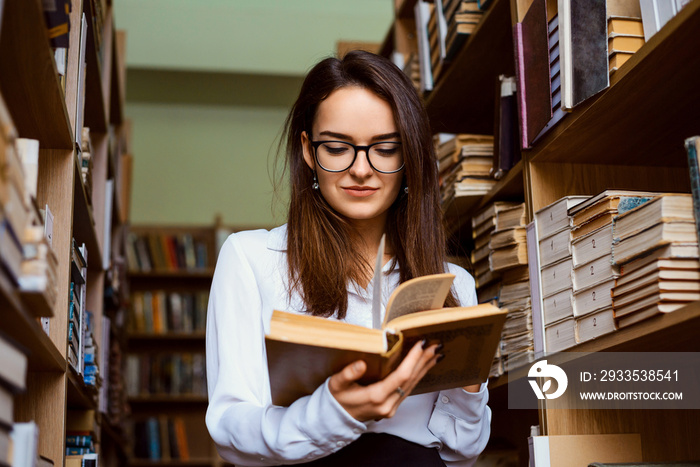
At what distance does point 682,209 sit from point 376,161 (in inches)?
21.8

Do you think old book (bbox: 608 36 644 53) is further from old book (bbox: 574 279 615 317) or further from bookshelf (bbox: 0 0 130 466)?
bookshelf (bbox: 0 0 130 466)

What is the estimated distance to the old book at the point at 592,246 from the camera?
4.57 ft

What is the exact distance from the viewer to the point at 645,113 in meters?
1.47

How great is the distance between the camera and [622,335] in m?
1.32

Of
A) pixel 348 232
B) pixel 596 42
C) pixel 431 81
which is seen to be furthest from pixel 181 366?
pixel 596 42

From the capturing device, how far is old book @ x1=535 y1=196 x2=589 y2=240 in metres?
1.54

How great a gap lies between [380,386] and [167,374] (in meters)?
4.46

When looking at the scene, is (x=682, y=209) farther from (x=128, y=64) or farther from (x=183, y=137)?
(x=183, y=137)

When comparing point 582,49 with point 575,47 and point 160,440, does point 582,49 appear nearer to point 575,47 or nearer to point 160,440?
point 575,47

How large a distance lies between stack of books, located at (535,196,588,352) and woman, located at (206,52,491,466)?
0.60ft

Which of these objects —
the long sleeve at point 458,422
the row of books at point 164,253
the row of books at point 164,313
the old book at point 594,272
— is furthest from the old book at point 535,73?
the row of books at point 164,253

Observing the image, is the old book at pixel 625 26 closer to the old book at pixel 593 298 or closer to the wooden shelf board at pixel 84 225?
the old book at pixel 593 298

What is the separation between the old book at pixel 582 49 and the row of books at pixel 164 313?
4140mm

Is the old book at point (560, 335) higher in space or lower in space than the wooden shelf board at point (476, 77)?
lower
